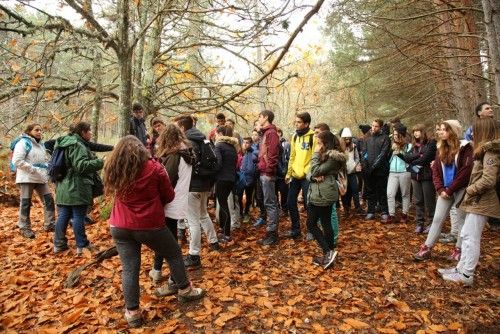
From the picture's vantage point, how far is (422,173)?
6.16 metres

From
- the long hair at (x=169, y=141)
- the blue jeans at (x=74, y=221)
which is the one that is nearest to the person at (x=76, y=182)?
the blue jeans at (x=74, y=221)

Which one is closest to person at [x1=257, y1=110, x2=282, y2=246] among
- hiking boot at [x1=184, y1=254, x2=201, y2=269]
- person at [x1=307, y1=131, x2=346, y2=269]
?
person at [x1=307, y1=131, x2=346, y2=269]

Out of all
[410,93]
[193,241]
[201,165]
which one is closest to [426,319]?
[193,241]

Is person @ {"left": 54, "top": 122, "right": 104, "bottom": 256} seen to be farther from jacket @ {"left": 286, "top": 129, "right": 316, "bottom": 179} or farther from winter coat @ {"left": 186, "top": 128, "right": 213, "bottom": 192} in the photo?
jacket @ {"left": 286, "top": 129, "right": 316, "bottom": 179}

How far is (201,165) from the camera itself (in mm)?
4848

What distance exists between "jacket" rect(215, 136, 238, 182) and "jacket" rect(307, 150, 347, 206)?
1389mm

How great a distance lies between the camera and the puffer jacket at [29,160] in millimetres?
5969

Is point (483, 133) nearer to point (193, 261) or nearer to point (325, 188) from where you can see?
point (325, 188)

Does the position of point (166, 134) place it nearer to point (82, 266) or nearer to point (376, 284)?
point (82, 266)

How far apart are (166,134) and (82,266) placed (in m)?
2.39

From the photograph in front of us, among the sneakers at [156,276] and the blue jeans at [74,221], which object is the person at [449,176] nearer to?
the sneakers at [156,276]

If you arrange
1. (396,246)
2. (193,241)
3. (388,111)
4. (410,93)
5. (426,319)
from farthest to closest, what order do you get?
1. (388,111)
2. (410,93)
3. (396,246)
4. (193,241)
5. (426,319)

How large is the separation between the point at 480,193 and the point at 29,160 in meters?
7.24

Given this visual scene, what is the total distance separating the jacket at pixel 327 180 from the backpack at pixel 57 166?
3843 mm
